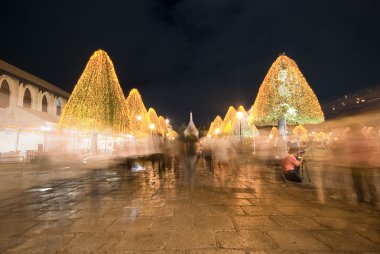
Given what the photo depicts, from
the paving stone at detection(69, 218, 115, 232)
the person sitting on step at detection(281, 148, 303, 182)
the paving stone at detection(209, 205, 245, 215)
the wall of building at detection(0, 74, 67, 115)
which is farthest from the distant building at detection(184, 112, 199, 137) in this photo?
the paving stone at detection(69, 218, 115, 232)

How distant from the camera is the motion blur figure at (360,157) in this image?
7.49m

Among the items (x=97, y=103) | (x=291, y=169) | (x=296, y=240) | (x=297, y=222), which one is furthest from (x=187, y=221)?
(x=97, y=103)

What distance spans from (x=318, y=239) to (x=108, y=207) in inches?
192

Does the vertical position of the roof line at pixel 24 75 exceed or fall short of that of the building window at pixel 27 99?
it exceeds it

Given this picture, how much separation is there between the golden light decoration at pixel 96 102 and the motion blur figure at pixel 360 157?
57.7ft

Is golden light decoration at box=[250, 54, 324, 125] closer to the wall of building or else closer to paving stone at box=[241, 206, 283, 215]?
paving stone at box=[241, 206, 283, 215]

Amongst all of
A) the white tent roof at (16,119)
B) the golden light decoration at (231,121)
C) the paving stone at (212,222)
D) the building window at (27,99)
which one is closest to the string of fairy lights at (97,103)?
the white tent roof at (16,119)

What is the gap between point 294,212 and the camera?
632cm

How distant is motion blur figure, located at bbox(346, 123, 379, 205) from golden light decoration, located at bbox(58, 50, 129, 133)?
17.6m

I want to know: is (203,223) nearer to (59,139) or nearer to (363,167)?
(363,167)

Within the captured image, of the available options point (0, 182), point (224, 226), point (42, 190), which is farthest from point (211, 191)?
point (0, 182)

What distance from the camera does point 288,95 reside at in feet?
75.3

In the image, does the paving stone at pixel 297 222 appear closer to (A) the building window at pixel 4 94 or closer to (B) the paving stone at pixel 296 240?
(B) the paving stone at pixel 296 240

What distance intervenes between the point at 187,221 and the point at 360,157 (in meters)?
5.34
